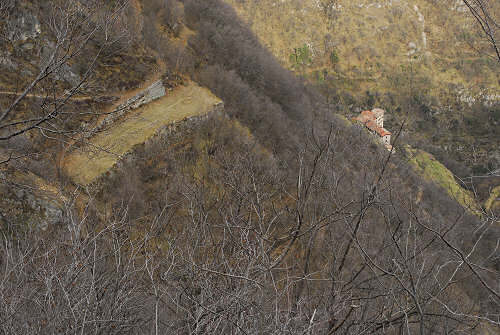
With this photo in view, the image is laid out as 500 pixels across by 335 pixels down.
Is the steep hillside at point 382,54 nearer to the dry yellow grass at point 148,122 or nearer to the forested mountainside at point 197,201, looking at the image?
the forested mountainside at point 197,201

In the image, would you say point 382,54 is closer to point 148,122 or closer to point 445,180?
point 445,180

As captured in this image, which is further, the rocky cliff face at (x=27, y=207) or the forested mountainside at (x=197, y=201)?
the rocky cliff face at (x=27, y=207)

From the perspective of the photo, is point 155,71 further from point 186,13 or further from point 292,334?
point 292,334

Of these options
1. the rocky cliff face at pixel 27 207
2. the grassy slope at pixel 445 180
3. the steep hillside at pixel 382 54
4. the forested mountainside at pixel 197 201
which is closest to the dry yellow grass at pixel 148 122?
the forested mountainside at pixel 197 201

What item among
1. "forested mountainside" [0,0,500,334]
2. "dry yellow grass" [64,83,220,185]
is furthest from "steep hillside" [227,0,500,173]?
"dry yellow grass" [64,83,220,185]

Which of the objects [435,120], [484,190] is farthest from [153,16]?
[435,120]

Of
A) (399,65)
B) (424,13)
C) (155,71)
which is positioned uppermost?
(155,71)
